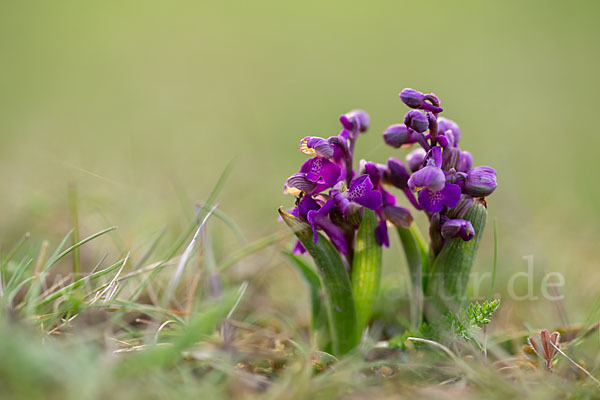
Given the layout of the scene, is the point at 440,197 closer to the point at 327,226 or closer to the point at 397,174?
the point at 397,174

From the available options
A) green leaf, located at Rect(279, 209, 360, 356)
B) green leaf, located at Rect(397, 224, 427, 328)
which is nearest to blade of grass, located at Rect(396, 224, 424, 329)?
green leaf, located at Rect(397, 224, 427, 328)

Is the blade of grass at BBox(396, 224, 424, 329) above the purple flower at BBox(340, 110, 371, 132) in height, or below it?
below

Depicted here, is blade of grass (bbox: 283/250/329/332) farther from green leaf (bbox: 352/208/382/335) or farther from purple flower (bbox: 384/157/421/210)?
purple flower (bbox: 384/157/421/210)

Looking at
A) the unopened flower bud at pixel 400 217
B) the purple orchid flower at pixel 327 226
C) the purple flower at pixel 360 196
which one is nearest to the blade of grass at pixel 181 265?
the purple orchid flower at pixel 327 226

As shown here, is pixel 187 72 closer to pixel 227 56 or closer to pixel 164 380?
pixel 227 56

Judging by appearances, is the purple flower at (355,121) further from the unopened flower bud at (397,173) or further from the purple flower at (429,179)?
the purple flower at (429,179)

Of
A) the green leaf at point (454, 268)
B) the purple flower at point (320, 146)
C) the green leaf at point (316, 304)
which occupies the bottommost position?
the green leaf at point (316, 304)
